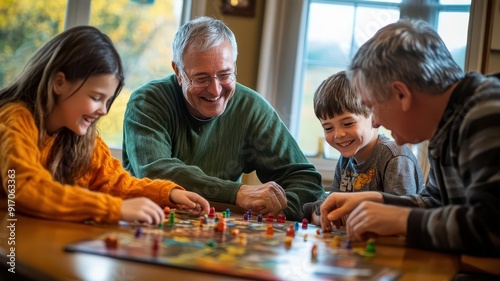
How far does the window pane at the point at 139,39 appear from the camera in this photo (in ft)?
12.9

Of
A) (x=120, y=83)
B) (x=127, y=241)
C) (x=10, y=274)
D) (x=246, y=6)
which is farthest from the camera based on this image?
(x=246, y=6)

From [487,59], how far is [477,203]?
2.26m

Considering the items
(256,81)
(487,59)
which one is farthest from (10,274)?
(487,59)

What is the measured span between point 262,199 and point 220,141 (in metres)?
0.54

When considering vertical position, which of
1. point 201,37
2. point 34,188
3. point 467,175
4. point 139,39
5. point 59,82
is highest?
point 139,39

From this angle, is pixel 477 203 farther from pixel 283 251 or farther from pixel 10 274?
pixel 10 274

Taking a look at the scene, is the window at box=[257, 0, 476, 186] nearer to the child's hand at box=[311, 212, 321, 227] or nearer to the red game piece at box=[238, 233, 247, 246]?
the child's hand at box=[311, 212, 321, 227]

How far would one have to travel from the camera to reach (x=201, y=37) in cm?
244

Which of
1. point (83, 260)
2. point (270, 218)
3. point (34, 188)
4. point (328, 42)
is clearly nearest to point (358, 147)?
point (270, 218)

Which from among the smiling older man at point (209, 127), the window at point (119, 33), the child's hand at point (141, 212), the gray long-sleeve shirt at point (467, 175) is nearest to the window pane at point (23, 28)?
the window at point (119, 33)

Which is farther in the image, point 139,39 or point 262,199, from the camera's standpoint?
point 139,39

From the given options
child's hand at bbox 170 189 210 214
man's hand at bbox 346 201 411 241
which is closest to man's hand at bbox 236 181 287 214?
child's hand at bbox 170 189 210 214

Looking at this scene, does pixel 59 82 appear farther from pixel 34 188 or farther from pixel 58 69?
pixel 34 188

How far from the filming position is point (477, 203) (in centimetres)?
140
